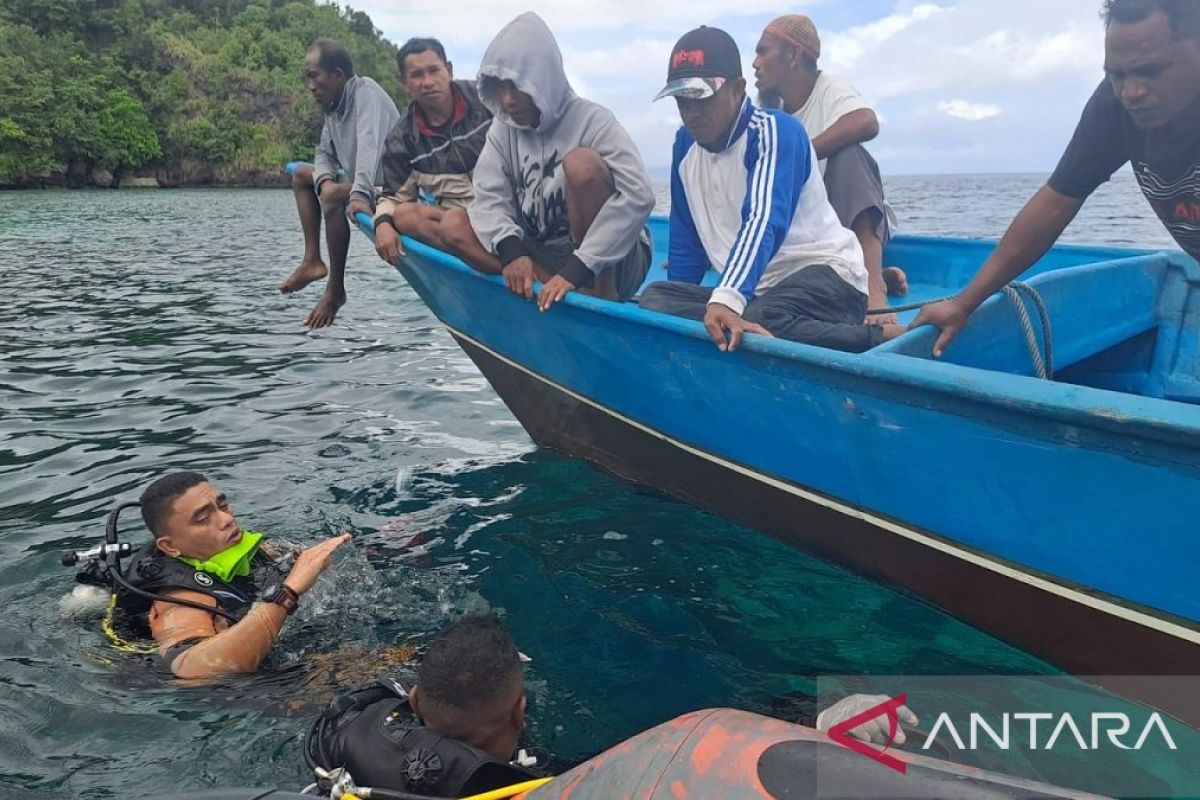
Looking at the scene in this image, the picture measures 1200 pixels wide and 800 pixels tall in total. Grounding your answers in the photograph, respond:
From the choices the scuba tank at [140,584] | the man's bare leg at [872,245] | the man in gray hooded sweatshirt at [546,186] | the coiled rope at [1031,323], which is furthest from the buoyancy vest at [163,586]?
the man's bare leg at [872,245]

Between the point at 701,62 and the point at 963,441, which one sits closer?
the point at 963,441

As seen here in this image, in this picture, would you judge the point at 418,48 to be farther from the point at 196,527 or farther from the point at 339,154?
the point at 196,527

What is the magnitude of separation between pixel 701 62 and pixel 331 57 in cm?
301

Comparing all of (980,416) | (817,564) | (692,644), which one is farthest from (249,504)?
(980,416)

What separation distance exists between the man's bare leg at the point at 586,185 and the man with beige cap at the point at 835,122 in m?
1.39

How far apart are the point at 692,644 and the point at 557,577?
0.75m

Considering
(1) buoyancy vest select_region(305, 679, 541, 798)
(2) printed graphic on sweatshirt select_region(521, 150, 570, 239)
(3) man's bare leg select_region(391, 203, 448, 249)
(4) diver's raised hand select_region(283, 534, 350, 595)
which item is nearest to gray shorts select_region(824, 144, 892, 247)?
(2) printed graphic on sweatshirt select_region(521, 150, 570, 239)

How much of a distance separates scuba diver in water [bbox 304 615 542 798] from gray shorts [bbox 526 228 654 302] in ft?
8.56

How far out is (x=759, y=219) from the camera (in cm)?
346

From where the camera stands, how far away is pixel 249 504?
463cm

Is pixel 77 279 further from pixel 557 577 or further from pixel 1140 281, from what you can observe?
pixel 1140 281

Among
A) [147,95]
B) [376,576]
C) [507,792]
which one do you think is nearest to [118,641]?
[376,576]

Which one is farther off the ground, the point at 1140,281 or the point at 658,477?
the point at 1140,281

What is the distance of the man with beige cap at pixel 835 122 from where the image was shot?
472 centimetres
